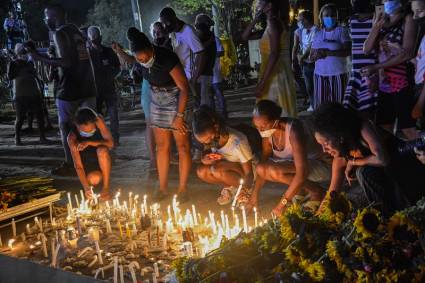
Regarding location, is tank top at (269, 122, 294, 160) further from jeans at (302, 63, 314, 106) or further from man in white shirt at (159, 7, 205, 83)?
jeans at (302, 63, 314, 106)

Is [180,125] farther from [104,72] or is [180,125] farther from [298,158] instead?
[104,72]

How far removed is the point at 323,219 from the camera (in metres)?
2.83

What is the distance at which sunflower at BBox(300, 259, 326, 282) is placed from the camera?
249cm

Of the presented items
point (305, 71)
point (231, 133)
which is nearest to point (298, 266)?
point (231, 133)

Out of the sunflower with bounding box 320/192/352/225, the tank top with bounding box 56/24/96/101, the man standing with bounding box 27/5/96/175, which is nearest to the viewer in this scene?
the sunflower with bounding box 320/192/352/225

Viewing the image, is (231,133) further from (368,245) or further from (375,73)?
(368,245)

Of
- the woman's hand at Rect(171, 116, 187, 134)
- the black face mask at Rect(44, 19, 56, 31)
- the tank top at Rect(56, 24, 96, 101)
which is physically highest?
the black face mask at Rect(44, 19, 56, 31)

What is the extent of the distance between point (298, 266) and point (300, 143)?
2105 mm

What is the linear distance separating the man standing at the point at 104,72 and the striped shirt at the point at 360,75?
15.9 feet

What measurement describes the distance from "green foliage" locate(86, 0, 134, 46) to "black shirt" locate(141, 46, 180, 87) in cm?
4959

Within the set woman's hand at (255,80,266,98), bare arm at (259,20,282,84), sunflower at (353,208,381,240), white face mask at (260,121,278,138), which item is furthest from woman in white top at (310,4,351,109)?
sunflower at (353,208,381,240)

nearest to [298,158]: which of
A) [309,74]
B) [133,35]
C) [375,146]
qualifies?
[375,146]

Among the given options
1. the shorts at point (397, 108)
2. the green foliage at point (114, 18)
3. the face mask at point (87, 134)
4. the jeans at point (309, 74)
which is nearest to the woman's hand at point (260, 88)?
the shorts at point (397, 108)

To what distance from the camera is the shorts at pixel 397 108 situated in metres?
4.76
